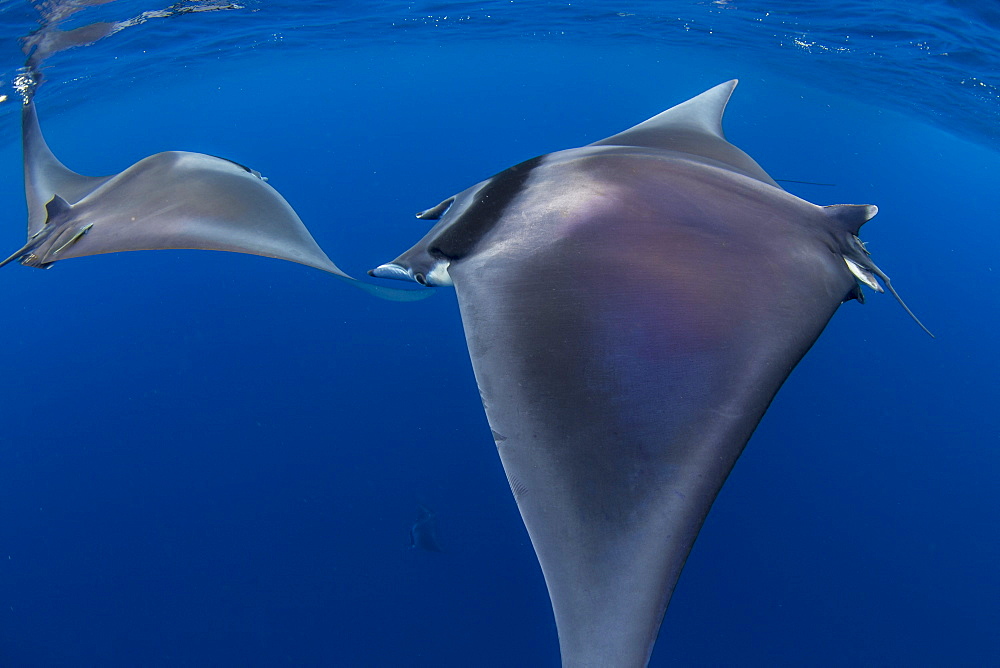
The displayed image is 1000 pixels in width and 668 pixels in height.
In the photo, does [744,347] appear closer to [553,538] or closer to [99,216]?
[553,538]

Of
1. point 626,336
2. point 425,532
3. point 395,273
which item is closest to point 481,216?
point 395,273

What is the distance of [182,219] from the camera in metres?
3.19

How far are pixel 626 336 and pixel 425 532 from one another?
245cm

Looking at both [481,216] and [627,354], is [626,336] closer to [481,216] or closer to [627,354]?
[627,354]

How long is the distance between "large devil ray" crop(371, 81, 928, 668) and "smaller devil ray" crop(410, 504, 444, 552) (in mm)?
1867

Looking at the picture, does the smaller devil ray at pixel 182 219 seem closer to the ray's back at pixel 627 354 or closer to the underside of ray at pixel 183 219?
the underside of ray at pixel 183 219

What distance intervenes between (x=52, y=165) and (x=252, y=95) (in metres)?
16.9

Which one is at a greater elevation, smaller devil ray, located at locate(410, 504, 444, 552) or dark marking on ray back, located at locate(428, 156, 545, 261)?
dark marking on ray back, located at locate(428, 156, 545, 261)

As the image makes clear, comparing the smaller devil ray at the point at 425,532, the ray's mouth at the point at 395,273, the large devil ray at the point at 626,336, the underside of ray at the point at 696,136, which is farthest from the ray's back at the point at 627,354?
the smaller devil ray at the point at 425,532

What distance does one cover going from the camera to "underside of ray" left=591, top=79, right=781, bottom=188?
349 cm

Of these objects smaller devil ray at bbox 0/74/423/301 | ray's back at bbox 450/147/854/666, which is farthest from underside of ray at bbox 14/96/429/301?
ray's back at bbox 450/147/854/666

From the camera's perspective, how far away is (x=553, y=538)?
1.33 m

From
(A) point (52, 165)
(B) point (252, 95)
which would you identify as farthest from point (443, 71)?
(A) point (52, 165)

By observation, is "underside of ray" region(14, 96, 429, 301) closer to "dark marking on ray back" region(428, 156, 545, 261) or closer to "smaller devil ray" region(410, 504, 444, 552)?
"dark marking on ray back" region(428, 156, 545, 261)
